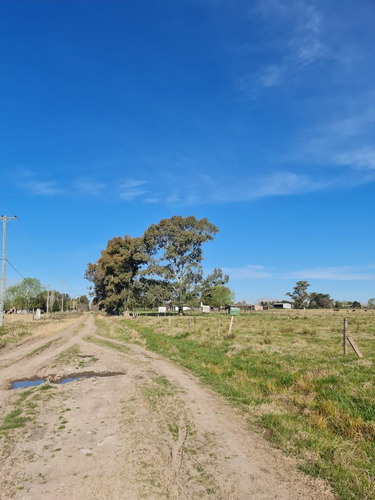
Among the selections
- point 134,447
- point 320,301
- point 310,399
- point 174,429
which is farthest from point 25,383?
point 320,301

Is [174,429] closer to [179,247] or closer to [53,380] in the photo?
[53,380]

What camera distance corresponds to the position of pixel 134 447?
255 inches

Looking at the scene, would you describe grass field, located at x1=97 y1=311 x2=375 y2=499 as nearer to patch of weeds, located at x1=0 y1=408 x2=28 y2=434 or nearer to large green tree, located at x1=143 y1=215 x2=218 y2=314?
patch of weeds, located at x1=0 y1=408 x2=28 y2=434

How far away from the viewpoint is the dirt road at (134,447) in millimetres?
5066

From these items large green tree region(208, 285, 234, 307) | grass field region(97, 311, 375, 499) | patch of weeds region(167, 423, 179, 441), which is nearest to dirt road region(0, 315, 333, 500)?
patch of weeds region(167, 423, 179, 441)

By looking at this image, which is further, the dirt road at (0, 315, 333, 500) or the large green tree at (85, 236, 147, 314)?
the large green tree at (85, 236, 147, 314)

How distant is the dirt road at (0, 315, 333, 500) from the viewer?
5.07 meters

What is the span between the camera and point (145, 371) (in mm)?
14250

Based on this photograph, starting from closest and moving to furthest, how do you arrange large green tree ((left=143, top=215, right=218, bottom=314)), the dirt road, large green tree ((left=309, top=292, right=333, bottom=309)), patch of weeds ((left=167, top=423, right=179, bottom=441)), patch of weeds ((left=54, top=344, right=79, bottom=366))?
the dirt road, patch of weeds ((left=167, top=423, right=179, bottom=441)), patch of weeds ((left=54, top=344, right=79, bottom=366)), large green tree ((left=143, top=215, right=218, bottom=314)), large green tree ((left=309, top=292, right=333, bottom=309))

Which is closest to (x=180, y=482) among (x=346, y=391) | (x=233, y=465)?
(x=233, y=465)

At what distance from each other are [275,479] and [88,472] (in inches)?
123

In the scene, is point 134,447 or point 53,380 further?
point 53,380

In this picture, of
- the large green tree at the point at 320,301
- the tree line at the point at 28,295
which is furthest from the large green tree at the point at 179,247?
the large green tree at the point at 320,301

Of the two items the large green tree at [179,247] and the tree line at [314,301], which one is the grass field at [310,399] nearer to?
the large green tree at [179,247]
